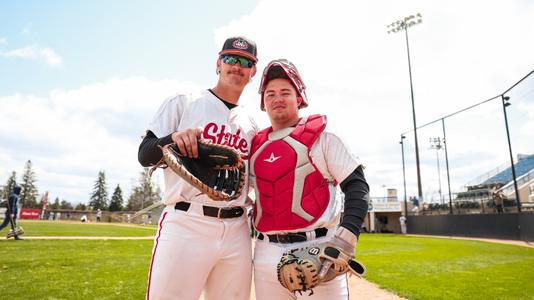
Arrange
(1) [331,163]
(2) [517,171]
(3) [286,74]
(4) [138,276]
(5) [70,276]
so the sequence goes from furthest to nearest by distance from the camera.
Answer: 1. (2) [517,171]
2. (4) [138,276]
3. (5) [70,276]
4. (3) [286,74]
5. (1) [331,163]

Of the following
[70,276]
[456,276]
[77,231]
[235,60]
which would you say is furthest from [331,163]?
[77,231]

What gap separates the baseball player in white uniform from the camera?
206cm

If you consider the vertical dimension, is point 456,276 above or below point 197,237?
below

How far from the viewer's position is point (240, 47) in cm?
260

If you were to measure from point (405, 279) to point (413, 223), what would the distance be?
23.7 metres

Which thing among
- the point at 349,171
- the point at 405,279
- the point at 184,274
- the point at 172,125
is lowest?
the point at 405,279

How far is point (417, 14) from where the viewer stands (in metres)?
33.7

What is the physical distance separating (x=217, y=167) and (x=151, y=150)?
41 centimetres

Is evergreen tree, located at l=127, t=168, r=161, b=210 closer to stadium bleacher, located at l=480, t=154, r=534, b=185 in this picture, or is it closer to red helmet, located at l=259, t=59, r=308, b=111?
stadium bleacher, located at l=480, t=154, r=534, b=185

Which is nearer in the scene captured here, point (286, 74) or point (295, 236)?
point (295, 236)

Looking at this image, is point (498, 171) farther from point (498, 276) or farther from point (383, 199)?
point (498, 276)

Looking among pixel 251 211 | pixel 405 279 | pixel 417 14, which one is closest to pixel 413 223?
pixel 417 14

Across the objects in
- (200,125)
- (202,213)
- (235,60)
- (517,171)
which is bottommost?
(202,213)

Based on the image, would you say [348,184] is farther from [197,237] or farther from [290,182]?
[197,237]
